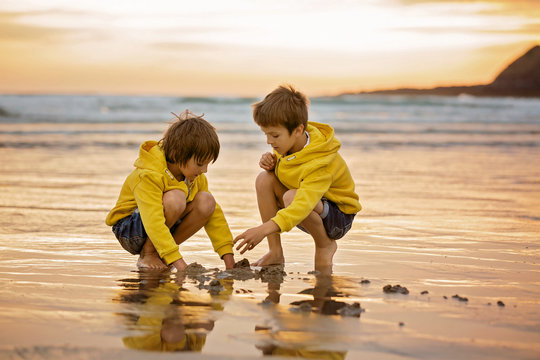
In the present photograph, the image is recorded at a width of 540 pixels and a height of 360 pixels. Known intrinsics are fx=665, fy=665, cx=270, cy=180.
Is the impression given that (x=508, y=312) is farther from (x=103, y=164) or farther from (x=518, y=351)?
(x=103, y=164)

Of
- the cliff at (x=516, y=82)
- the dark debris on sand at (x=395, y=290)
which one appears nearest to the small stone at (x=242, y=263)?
the dark debris on sand at (x=395, y=290)

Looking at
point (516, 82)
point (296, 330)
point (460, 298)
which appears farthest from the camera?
point (516, 82)

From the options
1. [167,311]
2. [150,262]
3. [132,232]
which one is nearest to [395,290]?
[167,311]

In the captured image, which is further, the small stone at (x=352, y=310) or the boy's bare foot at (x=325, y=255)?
the boy's bare foot at (x=325, y=255)

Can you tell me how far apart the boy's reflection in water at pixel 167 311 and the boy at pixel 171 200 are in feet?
0.84

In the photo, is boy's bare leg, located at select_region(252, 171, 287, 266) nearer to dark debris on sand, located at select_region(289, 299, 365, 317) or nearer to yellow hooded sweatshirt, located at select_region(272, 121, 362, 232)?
yellow hooded sweatshirt, located at select_region(272, 121, 362, 232)

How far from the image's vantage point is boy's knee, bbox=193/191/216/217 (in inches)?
155

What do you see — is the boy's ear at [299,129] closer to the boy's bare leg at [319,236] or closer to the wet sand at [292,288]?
the boy's bare leg at [319,236]

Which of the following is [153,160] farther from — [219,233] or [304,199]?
[304,199]

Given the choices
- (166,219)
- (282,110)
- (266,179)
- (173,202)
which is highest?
(282,110)

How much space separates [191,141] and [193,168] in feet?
0.52

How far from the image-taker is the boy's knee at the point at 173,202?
379cm

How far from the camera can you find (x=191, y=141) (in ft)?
12.0

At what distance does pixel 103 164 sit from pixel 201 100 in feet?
67.1
